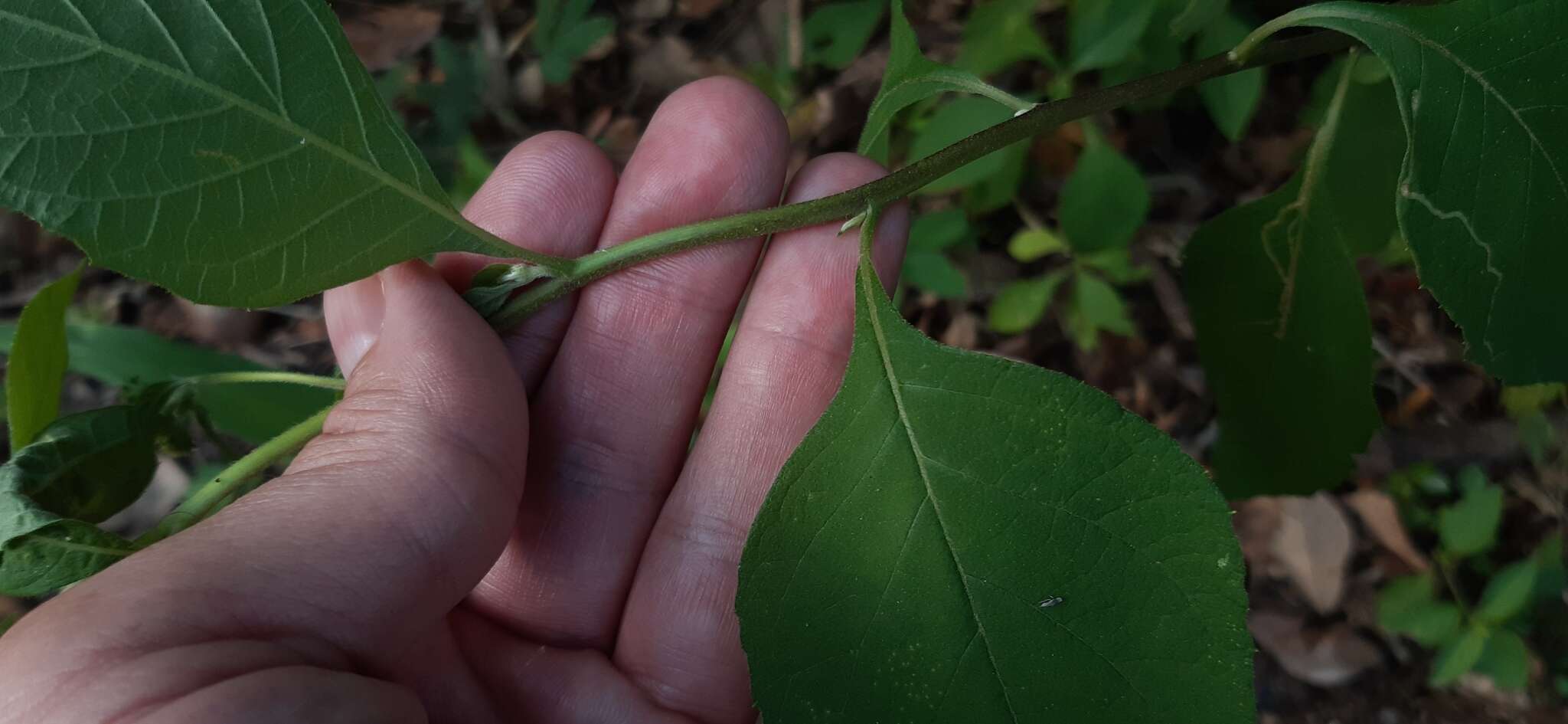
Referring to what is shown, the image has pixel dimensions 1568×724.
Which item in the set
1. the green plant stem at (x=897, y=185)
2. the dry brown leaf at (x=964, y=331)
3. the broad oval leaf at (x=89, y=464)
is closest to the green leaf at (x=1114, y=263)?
the dry brown leaf at (x=964, y=331)

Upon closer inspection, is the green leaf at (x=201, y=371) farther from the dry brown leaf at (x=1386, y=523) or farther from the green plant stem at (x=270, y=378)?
the dry brown leaf at (x=1386, y=523)

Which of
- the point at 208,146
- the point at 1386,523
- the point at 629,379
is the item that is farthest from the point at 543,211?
the point at 1386,523

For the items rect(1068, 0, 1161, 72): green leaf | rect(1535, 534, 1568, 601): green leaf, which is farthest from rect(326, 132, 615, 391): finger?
rect(1535, 534, 1568, 601): green leaf

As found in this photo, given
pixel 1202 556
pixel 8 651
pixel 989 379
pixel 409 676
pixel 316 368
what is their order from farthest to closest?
1. pixel 316 368
2. pixel 409 676
3. pixel 989 379
4. pixel 1202 556
5. pixel 8 651

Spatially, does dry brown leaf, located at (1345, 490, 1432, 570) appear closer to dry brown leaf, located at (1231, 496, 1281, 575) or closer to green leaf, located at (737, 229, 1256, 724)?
dry brown leaf, located at (1231, 496, 1281, 575)

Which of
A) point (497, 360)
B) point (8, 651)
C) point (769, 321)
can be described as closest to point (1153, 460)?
point (769, 321)

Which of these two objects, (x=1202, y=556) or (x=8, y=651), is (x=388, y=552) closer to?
(x=8, y=651)
